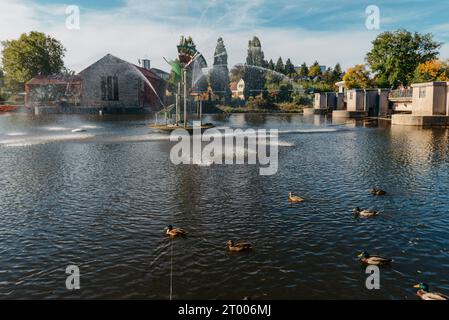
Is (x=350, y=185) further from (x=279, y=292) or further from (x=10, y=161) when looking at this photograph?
(x=10, y=161)

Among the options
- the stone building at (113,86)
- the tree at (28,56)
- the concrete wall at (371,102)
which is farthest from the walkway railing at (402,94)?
the tree at (28,56)

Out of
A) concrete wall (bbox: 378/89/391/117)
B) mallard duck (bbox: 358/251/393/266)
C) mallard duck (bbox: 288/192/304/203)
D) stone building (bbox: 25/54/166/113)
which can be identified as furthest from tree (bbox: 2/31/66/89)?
mallard duck (bbox: 358/251/393/266)

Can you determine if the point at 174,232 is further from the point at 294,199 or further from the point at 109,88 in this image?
the point at 109,88

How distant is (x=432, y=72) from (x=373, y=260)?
12797 centimetres

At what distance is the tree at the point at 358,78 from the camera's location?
6363 inches

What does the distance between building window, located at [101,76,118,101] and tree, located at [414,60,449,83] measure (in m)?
116

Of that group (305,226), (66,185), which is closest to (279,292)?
(305,226)

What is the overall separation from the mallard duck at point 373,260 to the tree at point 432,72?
12404 centimetres

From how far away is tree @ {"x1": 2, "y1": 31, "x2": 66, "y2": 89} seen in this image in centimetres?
18112

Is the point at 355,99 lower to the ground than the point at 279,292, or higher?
higher

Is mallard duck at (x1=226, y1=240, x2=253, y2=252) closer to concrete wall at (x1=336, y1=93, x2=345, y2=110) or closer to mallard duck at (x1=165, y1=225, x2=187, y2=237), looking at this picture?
mallard duck at (x1=165, y1=225, x2=187, y2=237)

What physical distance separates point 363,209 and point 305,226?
579 centimetres

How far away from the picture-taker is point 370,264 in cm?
1892
